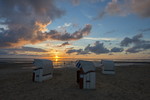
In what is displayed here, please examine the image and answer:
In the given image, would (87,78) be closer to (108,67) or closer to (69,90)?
(69,90)

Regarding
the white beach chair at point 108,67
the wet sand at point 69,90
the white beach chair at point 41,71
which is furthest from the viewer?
the white beach chair at point 108,67

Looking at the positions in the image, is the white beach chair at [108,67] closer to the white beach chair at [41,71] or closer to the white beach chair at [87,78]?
the white beach chair at [87,78]

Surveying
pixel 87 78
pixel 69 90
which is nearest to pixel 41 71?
pixel 69 90

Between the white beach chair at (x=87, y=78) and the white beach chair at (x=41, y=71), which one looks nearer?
the white beach chair at (x=87, y=78)

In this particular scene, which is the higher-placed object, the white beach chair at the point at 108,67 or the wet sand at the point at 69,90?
the white beach chair at the point at 108,67

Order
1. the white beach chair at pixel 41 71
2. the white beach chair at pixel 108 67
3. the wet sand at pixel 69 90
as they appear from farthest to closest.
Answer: the white beach chair at pixel 108 67 → the white beach chair at pixel 41 71 → the wet sand at pixel 69 90

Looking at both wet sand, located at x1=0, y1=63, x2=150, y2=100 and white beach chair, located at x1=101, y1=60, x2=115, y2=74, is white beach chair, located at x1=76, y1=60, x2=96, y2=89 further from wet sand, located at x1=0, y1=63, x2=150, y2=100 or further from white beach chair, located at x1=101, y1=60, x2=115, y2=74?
white beach chair, located at x1=101, y1=60, x2=115, y2=74

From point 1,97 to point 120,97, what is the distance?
9.10 meters

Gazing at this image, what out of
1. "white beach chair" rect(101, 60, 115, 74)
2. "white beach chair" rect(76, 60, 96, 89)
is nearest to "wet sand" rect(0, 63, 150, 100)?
"white beach chair" rect(76, 60, 96, 89)

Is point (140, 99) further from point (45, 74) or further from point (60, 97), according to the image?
point (45, 74)

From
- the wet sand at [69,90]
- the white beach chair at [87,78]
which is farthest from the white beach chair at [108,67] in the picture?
the white beach chair at [87,78]

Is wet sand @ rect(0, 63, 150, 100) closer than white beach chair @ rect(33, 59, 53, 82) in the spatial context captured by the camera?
Yes

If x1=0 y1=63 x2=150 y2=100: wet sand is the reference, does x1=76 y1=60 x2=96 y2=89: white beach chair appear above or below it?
above

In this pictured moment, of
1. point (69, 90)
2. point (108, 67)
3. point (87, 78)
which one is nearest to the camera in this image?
point (69, 90)
